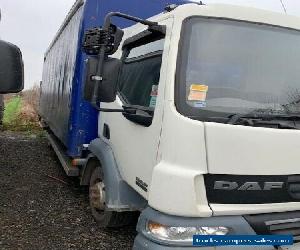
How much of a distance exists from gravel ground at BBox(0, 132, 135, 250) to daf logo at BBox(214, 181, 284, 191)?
6.31ft

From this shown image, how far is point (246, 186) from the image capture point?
2.91m

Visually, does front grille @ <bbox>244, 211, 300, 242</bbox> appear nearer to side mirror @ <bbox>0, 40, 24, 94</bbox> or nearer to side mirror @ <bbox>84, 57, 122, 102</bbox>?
side mirror @ <bbox>84, 57, 122, 102</bbox>

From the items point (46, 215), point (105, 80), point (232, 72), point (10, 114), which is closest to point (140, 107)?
point (105, 80)

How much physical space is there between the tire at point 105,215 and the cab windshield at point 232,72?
5.85ft

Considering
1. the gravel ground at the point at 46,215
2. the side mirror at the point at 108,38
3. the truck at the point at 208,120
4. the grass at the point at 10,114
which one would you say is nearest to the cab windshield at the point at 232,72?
the truck at the point at 208,120

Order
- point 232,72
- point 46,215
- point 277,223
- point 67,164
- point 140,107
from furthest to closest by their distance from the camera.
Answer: point 67,164 → point 46,215 → point 140,107 → point 232,72 → point 277,223

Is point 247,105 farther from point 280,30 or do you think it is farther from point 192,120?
point 280,30

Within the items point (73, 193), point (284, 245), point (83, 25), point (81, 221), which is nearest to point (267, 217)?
point (284, 245)

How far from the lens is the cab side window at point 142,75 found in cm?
357

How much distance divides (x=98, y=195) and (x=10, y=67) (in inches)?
85.8

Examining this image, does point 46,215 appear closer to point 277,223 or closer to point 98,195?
point 98,195

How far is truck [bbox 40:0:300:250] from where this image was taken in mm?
2871

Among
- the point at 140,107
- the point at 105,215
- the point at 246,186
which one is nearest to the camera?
the point at 246,186

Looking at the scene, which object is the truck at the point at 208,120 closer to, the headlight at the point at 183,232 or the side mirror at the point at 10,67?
the headlight at the point at 183,232
